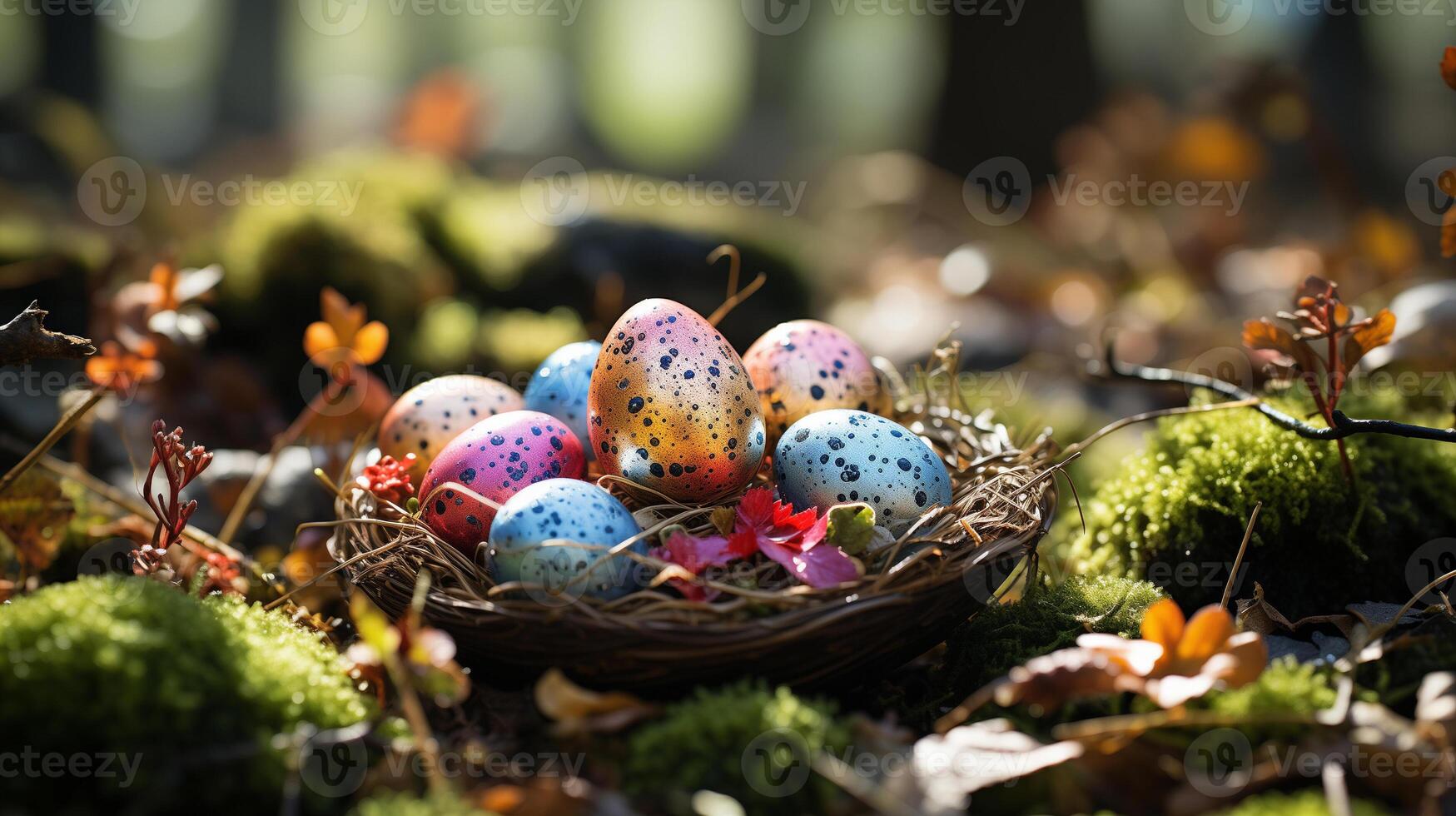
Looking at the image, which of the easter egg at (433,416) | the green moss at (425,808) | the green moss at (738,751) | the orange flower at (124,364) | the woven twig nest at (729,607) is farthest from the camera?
the orange flower at (124,364)

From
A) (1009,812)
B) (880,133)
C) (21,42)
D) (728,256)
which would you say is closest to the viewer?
(1009,812)

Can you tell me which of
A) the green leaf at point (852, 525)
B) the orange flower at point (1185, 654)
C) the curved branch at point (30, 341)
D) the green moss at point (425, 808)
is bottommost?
the green moss at point (425, 808)

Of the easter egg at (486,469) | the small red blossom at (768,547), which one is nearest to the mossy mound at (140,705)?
the easter egg at (486,469)

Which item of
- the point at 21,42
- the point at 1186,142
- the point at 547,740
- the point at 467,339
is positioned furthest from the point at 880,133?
the point at 547,740

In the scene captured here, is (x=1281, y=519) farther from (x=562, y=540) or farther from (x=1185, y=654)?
(x=562, y=540)

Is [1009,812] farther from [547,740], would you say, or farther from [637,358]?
[637,358]

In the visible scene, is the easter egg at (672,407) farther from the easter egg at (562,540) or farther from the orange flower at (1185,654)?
the orange flower at (1185,654)

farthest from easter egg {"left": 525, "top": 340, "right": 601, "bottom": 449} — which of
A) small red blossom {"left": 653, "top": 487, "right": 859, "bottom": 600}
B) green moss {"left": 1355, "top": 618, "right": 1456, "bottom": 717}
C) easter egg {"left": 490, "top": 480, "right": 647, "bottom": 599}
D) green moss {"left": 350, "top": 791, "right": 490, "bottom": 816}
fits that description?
green moss {"left": 1355, "top": 618, "right": 1456, "bottom": 717}
